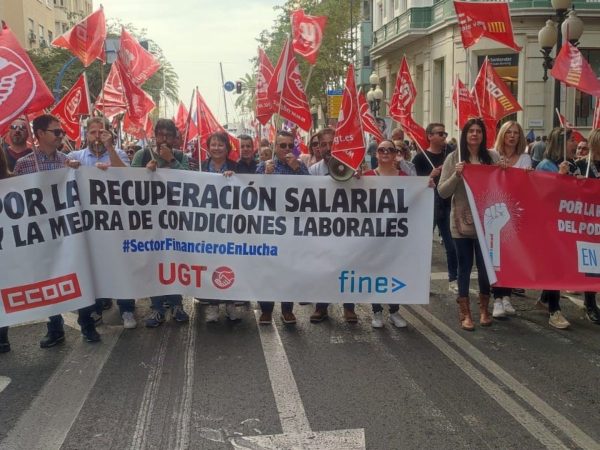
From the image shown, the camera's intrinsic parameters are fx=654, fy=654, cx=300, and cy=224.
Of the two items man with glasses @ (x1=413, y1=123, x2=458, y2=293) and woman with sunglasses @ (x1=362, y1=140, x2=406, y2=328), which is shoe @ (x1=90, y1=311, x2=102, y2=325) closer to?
woman with sunglasses @ (x1=362, y1=140, x2=406, y2=328)

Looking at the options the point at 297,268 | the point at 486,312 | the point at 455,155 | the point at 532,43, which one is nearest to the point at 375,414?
the point at 297,268

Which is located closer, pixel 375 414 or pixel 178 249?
pixel 375 414

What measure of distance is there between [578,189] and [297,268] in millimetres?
2850

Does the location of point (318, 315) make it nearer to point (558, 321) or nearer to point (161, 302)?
point (161, 302)

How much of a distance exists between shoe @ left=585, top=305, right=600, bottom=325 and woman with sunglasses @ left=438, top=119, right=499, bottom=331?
1.05m

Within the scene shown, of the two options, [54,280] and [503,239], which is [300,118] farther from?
[54,280]

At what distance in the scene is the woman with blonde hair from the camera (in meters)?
6.57

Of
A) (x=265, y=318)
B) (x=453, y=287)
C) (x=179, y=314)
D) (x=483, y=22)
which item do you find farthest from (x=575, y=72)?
(x=179, y=314)

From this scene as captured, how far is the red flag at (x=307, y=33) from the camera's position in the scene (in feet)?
26.8

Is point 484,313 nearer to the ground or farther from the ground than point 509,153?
nearer to the ground

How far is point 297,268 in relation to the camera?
19.8 feet

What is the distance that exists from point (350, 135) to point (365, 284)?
1.38 meters

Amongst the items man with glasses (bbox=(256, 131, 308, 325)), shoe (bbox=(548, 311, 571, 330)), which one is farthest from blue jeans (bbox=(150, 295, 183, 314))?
shoe (bbox=(548, 311, 571, 330))

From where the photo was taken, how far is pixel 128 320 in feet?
20.8
